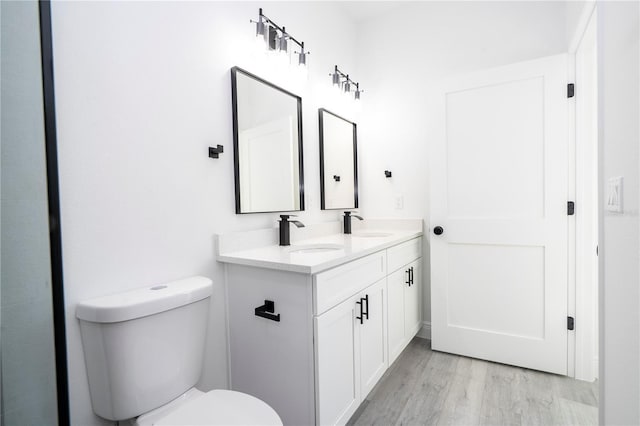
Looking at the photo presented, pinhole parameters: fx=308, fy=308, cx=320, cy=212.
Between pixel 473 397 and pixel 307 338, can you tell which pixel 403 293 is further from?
pixel 307 338

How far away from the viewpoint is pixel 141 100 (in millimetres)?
1146

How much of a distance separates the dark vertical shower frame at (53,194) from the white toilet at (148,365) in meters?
0.11

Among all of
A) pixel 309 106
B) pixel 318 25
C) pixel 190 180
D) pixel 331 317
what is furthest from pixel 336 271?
pixel 318 25

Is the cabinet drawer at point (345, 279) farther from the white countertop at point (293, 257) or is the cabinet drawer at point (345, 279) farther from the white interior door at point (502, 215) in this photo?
the white interior door at point (502, 215)

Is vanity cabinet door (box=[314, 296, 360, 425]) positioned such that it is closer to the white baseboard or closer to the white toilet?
the white toilet

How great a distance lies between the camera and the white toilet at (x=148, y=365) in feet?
3.00

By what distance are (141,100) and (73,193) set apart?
415 millimetres

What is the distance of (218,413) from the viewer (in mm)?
940

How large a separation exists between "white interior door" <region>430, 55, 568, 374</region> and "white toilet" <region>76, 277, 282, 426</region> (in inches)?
66.3

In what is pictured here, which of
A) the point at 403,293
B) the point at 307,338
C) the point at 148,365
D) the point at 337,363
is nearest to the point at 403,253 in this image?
the point at 403,293

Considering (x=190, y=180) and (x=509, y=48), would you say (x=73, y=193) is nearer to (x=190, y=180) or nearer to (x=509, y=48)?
(x=190, y=180)

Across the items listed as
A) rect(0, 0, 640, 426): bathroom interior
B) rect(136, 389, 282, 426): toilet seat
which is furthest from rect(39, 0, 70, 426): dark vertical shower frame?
rect(136, 389, 282, 426): toilet seat

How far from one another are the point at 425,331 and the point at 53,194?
97.5 inches

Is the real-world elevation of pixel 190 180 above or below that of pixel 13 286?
above
